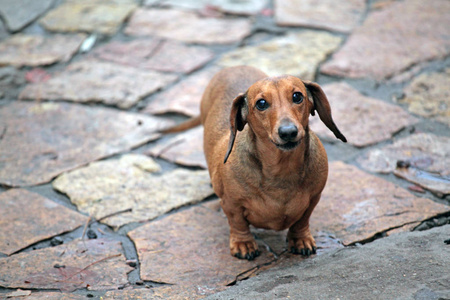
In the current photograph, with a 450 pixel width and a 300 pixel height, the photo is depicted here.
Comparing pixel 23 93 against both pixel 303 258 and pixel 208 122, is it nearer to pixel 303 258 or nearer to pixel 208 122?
pixel 208 122

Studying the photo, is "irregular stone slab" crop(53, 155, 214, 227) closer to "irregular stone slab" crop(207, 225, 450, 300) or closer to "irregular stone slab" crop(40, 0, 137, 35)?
"irregular stone slab" crop(207, 225, 450, 300)

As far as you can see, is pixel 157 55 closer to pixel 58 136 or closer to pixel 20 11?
pixel 58 136

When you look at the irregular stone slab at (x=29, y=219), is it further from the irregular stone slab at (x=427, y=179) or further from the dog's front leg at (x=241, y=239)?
the irregular stone slab at (x=427, y=179)

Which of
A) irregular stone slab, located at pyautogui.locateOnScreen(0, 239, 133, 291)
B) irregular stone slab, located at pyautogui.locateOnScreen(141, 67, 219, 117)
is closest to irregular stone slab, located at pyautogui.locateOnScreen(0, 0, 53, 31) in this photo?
irregular stone slab, located at pyautogui.locateOnScreen(141, 67, 219, 117)

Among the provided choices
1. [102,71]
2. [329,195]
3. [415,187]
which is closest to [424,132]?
[415,187]

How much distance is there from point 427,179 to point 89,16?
4383mm

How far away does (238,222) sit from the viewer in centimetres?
289

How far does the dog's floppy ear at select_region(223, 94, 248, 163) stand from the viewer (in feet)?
8.68

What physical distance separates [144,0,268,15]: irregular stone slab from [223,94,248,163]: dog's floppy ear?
350cm

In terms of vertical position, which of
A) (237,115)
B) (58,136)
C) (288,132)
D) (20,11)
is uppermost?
(288,132)

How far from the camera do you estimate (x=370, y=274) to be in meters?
2.35

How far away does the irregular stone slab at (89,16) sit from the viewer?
5922 mm

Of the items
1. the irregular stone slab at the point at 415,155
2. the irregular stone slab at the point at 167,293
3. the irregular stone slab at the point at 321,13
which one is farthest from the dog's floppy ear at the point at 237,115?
the irregular stone slab at the point at 321,13

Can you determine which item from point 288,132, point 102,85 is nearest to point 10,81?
point 102,85
